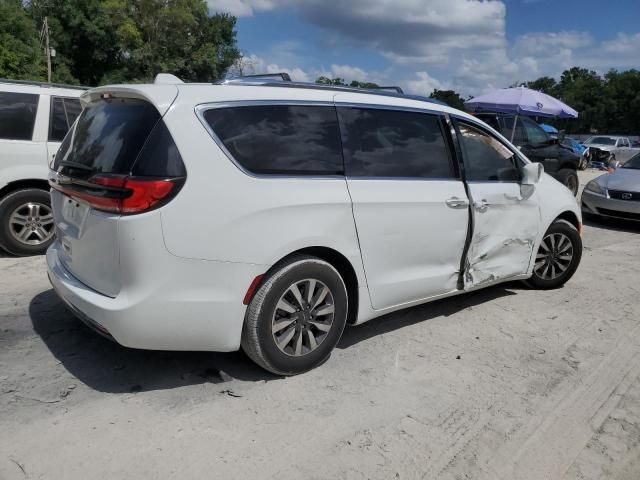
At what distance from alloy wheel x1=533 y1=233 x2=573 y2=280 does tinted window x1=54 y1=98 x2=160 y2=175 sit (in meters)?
3.93

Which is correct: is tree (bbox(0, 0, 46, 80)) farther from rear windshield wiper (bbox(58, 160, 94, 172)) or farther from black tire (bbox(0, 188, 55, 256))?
rear windshield wiper (bbox(58, 160, 94, 172))

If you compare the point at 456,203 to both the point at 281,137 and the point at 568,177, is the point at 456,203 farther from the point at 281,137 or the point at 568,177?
the point at 568,177

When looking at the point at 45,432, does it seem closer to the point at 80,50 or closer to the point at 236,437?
the point at 236,437

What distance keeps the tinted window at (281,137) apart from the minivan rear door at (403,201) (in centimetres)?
13

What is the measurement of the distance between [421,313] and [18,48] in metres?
33.3

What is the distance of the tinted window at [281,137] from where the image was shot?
3.11 meters

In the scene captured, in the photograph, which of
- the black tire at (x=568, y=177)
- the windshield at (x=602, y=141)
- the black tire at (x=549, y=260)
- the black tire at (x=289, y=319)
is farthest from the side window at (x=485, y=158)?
the windshield at (x=602, y=141)

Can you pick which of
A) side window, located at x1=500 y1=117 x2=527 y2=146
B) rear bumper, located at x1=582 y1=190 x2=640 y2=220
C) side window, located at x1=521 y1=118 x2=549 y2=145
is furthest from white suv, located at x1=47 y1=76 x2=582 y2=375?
side window, located at x1=521 y1=118 x2=549 y2=145

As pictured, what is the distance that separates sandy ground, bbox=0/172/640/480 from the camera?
8.81 feet

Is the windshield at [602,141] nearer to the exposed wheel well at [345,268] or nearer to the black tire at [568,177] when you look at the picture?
the black tire at [568,177]

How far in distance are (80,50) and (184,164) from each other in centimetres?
4509

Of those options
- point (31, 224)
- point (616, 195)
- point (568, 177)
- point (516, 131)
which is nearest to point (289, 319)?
point (31, 224)

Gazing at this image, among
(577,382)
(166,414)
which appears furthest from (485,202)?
(166,414)

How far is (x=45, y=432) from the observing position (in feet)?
9.23
